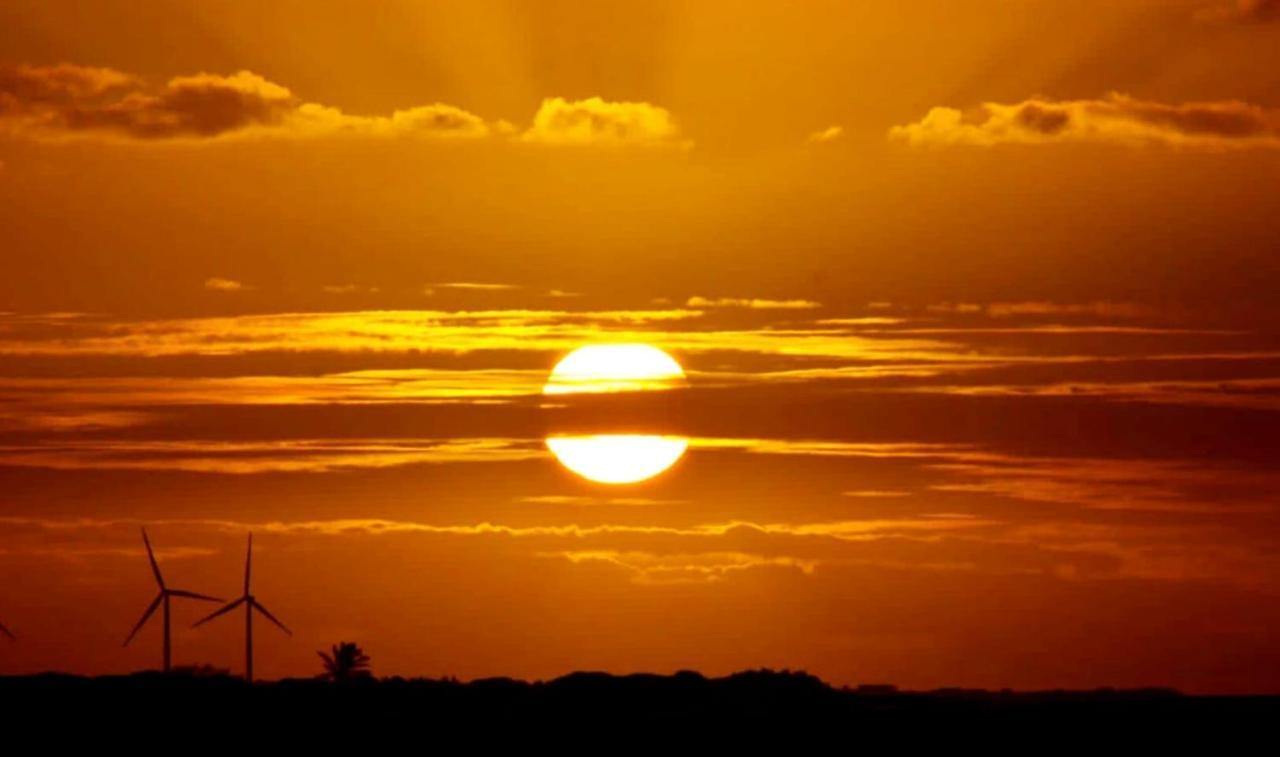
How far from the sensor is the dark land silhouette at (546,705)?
17138 cm

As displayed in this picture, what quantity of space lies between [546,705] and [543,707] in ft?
2.17

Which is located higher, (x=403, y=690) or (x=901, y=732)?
(x=403, y=690)

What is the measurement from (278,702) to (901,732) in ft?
158

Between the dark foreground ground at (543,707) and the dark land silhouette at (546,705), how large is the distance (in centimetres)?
15

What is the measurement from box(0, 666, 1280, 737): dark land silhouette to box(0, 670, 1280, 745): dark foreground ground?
15 cm

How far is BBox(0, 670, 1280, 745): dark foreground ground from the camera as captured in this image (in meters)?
171

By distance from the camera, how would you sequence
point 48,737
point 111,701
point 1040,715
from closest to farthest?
point 48,737 → point 111,701 → point 1040,715

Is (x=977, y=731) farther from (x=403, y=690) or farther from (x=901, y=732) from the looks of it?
(x=403, y=690)

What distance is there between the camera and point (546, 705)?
177250 mm

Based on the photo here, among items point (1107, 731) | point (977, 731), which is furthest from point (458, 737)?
point (1107, 731)

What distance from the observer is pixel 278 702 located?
7008 inches

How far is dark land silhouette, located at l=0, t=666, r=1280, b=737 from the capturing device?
562 ft

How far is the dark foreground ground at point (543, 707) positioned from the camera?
171m

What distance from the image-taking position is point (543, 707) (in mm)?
176625
